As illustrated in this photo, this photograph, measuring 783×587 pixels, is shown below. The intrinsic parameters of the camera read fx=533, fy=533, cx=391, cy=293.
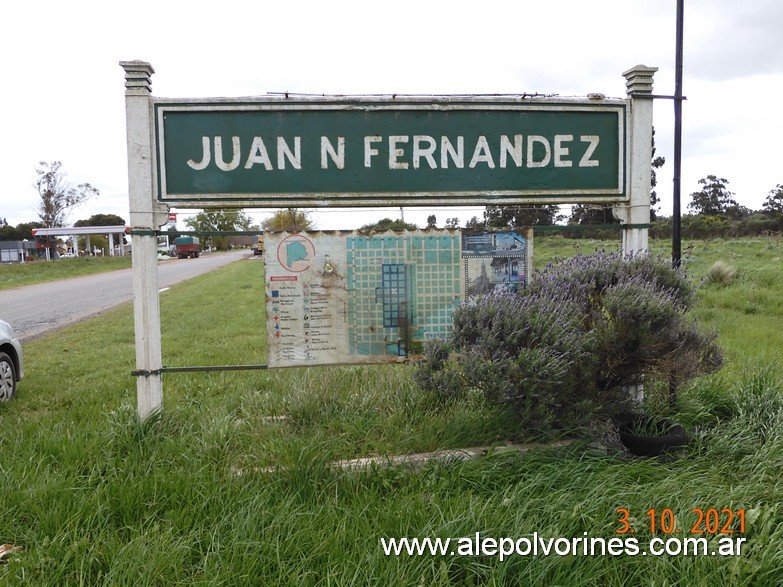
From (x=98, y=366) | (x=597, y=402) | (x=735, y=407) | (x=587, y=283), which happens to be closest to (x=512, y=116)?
(x=587, y=283)

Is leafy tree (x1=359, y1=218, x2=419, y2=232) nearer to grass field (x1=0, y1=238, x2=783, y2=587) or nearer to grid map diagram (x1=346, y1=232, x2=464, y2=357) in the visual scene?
grid map diagram (x1=346, y1=232, x2=464, y2=357)

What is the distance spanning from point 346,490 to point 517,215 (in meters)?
4.99

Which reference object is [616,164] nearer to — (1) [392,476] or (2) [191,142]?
(1) [392,476]

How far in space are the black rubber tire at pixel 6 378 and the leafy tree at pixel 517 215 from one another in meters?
5.04

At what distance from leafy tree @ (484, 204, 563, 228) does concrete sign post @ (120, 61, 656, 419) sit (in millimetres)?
123

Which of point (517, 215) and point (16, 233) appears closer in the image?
point (517, 215)

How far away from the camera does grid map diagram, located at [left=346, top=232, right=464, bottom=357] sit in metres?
4.30

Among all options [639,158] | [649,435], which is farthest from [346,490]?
[639,158]

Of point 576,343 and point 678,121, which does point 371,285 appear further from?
point 678,121

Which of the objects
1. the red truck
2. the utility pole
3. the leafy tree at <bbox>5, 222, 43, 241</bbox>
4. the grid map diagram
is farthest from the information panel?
the leafy tree at <bbox>5, 222, 43, 241</bbox>

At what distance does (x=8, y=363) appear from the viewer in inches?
219

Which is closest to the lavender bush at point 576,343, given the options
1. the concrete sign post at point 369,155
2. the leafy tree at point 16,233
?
the concrete sign post at point 369,155

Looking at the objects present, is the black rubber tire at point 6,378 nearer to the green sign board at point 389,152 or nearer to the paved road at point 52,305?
the green sign board at point 389,152

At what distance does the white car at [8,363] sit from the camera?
5.41m
